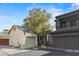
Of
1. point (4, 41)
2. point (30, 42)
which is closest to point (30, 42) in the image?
point (30, 42)

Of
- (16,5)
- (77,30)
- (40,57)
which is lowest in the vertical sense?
(40,57)

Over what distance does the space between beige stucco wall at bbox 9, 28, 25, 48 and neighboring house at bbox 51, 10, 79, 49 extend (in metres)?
0.66

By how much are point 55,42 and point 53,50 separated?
20 centimetres

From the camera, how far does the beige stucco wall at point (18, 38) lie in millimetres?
6816

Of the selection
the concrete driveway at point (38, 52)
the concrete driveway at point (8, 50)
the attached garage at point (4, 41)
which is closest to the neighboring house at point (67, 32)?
the concrete driveway at point (38, 52)

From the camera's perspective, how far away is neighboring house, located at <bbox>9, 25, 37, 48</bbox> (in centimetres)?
677

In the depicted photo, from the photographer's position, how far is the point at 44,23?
675 centimetres

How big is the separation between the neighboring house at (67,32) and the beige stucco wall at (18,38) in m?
0.66

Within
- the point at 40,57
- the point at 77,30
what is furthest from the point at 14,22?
the point at 77,30

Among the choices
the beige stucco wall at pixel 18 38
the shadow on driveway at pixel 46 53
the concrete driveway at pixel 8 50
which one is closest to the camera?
the shadow on driveway at pixel 46 53

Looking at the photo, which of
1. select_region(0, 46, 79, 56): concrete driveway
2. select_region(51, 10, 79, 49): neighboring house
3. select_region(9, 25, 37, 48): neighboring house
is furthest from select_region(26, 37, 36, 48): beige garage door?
select_region(51, 10, 79, 49): neighboring house

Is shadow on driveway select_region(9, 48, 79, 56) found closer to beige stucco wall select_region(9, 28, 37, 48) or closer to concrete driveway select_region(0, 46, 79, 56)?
concrete driveway select_region(0, 46, 79, 56)

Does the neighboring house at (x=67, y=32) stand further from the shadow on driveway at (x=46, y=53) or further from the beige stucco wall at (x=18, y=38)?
the beige stucco wall at (x=18, y=38)

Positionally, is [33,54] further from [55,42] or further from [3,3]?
[3,3]
